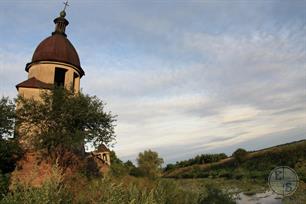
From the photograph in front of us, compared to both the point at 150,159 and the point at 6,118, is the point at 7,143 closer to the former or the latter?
the point at 6,118

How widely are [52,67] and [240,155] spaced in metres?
47.0

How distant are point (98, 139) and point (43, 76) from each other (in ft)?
24.8

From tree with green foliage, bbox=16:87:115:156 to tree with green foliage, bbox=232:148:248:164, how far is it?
44.5m

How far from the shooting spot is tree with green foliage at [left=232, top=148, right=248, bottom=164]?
61.7 m

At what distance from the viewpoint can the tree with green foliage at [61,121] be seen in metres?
20.9

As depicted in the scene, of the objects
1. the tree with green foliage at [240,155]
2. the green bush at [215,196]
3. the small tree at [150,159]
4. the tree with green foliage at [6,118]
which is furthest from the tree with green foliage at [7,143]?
the tree with green foliage at [240,155]

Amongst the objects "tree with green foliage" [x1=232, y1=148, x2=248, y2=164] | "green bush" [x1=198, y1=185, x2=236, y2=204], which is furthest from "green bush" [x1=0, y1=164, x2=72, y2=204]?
"tree with green foliage" [x1=232, y1=148, x2=248, y2=164]

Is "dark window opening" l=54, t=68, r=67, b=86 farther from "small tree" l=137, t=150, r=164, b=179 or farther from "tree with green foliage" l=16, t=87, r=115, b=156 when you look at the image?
"small tree" l=137, t=150, r=164, b=179

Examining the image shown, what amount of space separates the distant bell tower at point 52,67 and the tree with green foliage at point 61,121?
2024 millimetres

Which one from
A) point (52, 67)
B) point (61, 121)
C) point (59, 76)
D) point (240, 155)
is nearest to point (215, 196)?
point (61, 121)

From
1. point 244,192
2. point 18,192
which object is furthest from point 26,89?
point 244,192

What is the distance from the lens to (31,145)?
21781 mm

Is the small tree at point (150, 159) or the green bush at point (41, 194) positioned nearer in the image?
the green bush at point (41, 194)

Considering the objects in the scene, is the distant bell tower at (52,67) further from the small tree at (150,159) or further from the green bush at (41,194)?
the small tree at (150,159)
